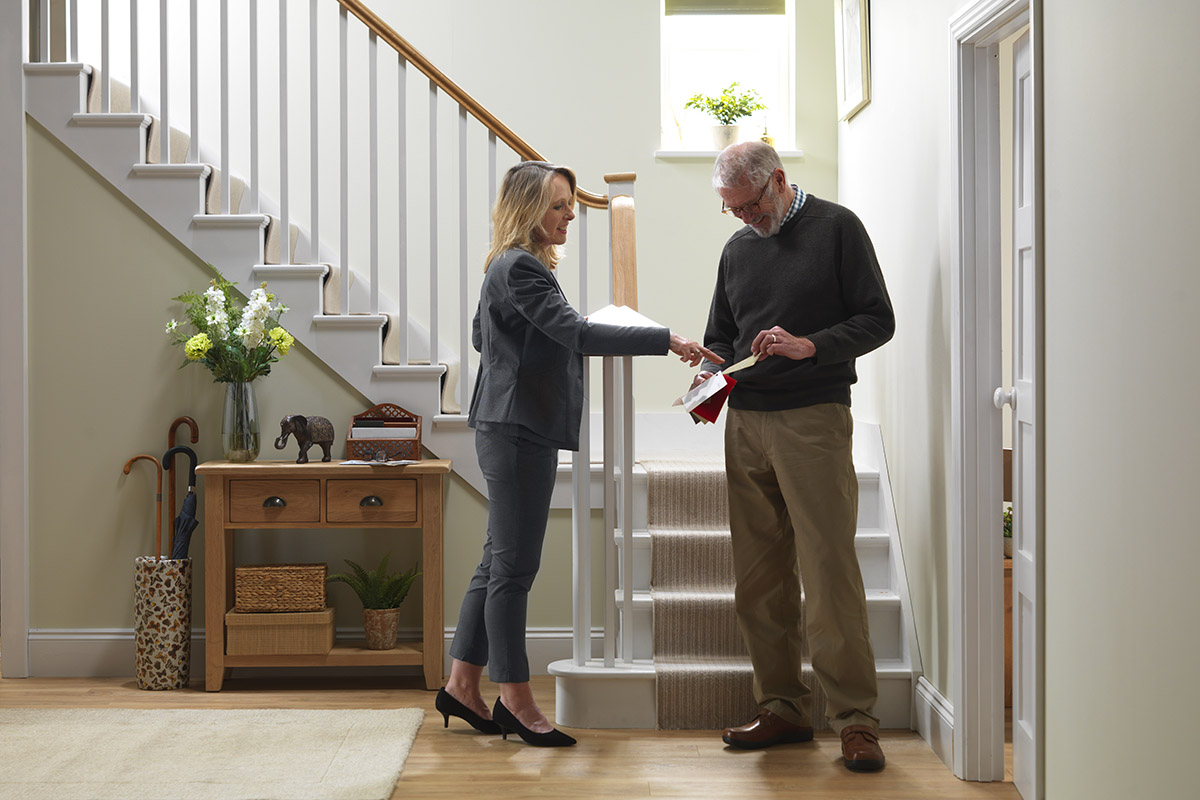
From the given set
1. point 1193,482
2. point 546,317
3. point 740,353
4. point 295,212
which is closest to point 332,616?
point 546,317

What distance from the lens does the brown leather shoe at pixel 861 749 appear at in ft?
8.78

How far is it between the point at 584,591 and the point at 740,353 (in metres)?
0.82

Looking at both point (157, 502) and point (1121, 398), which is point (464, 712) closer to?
point (157, 502)

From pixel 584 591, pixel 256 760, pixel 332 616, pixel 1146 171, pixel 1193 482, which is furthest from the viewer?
pixel 332 616

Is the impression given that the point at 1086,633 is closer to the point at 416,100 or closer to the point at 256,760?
the point at 256,760

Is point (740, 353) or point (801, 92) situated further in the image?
point (801, 92)

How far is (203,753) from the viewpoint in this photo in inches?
109

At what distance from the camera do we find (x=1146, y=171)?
1680 millimetres

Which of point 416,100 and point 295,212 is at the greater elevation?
point 416,100

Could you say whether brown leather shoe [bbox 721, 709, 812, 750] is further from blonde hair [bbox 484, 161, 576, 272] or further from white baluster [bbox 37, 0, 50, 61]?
white baluster [bbox 37, 0, 50, 61]

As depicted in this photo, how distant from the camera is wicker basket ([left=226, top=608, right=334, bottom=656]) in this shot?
339 cm

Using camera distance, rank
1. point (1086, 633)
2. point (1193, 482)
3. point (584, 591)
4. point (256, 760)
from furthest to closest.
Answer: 1. point (584, 591)
2. point (256, 760)
3. point (1086, 633)
4. point (1193, 482)

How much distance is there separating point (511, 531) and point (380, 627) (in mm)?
906

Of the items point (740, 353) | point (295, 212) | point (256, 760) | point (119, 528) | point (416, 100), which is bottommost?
point (256, 760)
